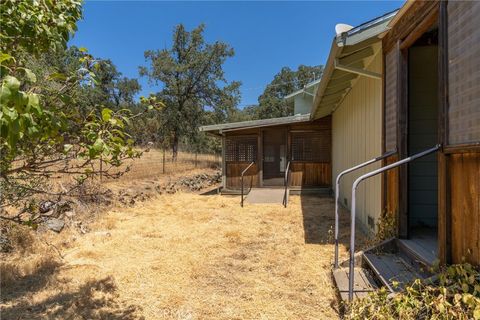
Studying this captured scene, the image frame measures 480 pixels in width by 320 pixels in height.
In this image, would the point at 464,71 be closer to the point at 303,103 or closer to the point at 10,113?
the point at 10,113

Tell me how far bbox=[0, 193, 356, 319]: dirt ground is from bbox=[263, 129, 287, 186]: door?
476 cm

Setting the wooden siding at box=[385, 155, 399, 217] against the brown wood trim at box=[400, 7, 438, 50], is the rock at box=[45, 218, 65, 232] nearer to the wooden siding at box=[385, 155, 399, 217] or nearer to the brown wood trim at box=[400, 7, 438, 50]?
the wooden siding at box=[385, 155, 399, 217]

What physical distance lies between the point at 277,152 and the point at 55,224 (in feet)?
24.8

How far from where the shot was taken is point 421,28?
284cm

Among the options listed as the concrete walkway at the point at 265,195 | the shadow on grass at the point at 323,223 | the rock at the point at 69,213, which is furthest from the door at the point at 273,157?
the rock at the point at 69,213

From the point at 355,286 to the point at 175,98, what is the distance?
20676 millimetres

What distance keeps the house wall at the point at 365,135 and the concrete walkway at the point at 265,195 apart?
91.3 inches

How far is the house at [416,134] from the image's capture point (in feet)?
6.82

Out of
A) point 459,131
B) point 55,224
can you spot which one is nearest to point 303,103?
point 55,224

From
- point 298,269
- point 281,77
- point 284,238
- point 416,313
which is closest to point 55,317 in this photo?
point 298,269

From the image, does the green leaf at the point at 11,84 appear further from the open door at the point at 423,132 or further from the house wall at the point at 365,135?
the house wall at the point at 365,135

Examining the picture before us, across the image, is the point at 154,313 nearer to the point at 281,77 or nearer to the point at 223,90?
the point at 223,90

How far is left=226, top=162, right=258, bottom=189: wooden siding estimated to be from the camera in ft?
36.5

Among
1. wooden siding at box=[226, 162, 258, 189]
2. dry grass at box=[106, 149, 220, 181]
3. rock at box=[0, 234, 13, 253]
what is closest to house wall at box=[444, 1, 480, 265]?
rock at box=[0, 234, 13, 253]
